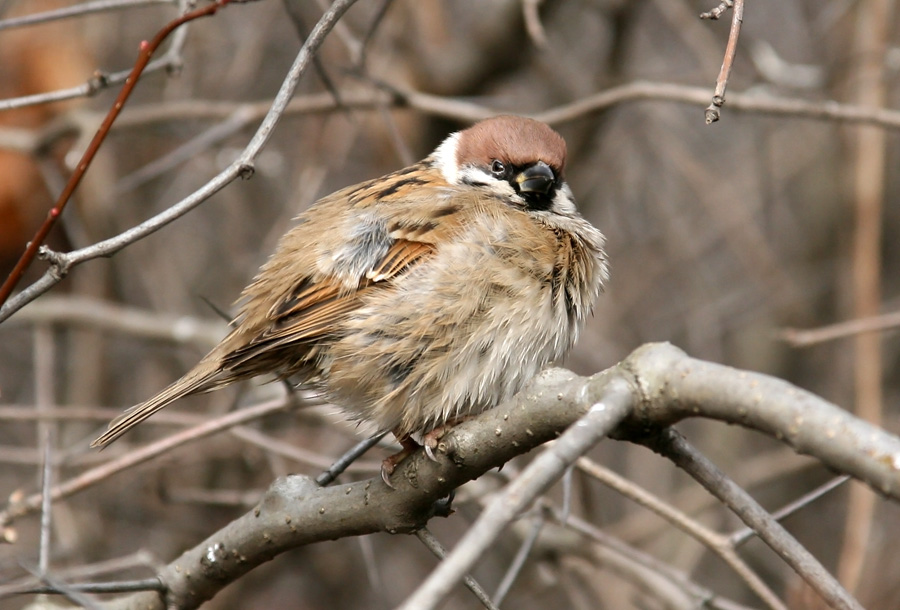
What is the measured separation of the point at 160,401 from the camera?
2.53 metres

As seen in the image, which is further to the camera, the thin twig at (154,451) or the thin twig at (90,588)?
the thin twig at (154,451)

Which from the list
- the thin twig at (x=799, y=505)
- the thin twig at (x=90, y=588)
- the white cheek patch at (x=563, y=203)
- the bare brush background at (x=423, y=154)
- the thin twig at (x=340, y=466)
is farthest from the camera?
the bare brush background at (x=423, y=154)

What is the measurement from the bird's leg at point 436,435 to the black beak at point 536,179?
836mm

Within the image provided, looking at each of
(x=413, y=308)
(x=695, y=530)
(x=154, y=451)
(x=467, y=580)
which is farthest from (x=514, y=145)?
(x=467, y=580)

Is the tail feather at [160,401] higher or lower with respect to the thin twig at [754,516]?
higher

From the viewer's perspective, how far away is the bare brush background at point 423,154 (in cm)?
448

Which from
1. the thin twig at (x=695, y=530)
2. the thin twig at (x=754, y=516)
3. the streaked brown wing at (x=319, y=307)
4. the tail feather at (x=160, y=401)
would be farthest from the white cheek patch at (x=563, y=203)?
the thin twig at (x=754, y=516)

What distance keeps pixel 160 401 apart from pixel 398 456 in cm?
64

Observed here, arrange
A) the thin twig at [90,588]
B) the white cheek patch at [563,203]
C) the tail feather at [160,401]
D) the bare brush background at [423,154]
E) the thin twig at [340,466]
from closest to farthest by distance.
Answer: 1. the thin twig at [90,588]
2. the thin twig at [340,466]
3. the tail feather at [160,401]
4. the white cheek patch at [563,203]
5. the bare brush background at [423,154]

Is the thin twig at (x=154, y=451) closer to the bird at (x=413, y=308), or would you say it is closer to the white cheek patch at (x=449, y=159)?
the bird at (x=413, y=308)

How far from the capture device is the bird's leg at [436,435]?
2193 mm

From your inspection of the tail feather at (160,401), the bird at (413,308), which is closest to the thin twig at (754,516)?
the bird at (413,308)

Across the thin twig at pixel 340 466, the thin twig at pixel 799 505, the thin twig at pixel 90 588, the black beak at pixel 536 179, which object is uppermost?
the black beak at pixel 536 179

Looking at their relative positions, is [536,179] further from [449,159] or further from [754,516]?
[754,516]
